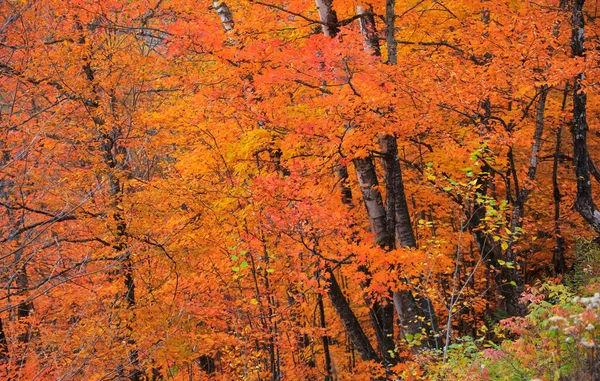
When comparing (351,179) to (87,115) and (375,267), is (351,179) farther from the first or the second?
(87,115)

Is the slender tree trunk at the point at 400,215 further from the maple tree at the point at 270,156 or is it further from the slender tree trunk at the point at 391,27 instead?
the slender tree trunk at the point at 391,27

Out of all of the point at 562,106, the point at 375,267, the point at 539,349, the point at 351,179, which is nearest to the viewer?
the point at 539,349

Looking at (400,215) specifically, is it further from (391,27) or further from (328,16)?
(328,16)

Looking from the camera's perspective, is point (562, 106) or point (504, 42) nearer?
point (504, 42)

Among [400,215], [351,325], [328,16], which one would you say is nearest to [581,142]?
[400,215]

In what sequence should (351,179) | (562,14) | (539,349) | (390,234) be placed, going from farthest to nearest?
(351,179) → (562,14) → (390,234) → (539,349)

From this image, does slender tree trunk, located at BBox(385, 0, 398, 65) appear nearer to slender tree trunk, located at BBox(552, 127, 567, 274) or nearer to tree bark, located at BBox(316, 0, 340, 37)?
tree bark, located at BBox(316, 0, 340, 37)

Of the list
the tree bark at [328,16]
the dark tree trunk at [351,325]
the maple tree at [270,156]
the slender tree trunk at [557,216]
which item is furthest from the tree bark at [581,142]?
the dark tree trunk at [351,325]

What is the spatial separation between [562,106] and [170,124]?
1009 centimetres

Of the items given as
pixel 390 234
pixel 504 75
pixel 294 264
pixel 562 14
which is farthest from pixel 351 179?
pixel 562 14

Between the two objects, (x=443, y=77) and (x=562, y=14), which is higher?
(x=562, y=14)

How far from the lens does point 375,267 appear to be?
371 inches

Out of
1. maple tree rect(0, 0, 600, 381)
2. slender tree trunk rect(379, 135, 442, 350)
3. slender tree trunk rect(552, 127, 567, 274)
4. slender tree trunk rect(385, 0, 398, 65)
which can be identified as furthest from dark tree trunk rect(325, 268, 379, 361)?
slender tree trunk rect(552, 127, 567, 274)

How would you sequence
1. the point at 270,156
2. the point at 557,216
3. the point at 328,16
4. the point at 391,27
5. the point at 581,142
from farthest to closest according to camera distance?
the point at 557,216
the point at 270,156
the point at 328,16
the point at 581,142
the point at 391,27
